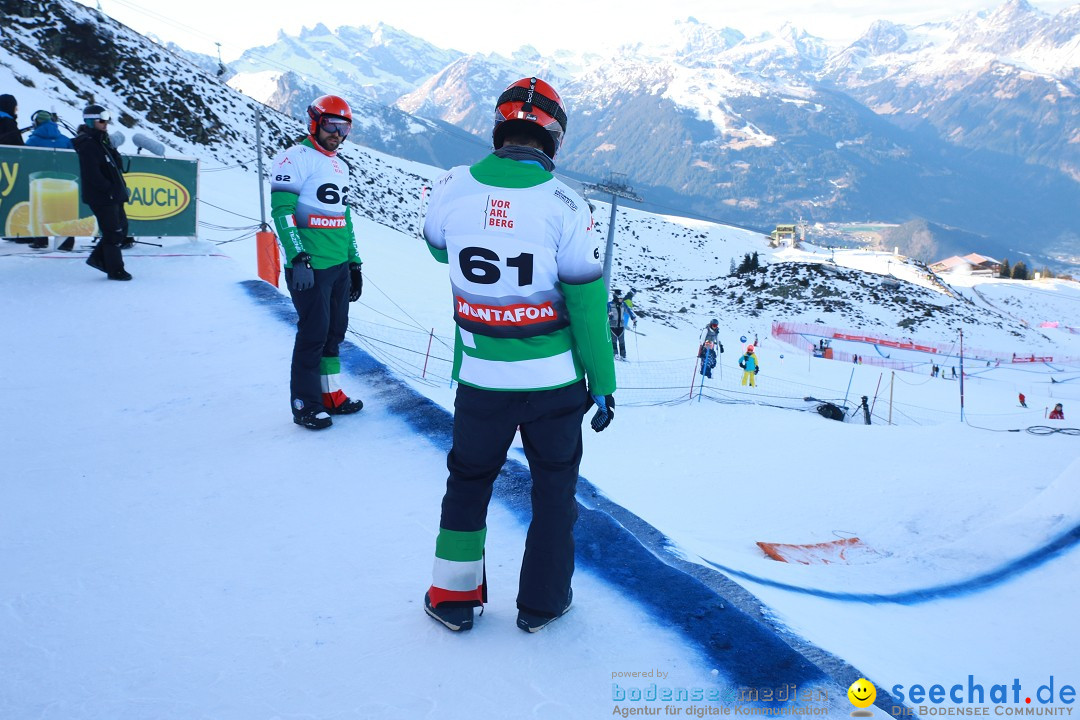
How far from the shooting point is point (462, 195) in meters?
2.52

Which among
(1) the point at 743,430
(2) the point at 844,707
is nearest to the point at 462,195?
(2) the point at 844,707

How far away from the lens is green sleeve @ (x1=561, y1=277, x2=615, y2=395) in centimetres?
A: 250

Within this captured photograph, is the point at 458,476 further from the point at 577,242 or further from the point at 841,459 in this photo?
the point at 841,459

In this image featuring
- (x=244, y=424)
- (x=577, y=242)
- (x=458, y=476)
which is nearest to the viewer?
(x=577, y=242)

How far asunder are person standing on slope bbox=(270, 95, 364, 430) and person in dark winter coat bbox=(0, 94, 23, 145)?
731 cm

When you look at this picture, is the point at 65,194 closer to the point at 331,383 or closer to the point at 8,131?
the point at 8,131

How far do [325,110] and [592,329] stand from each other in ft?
10.7

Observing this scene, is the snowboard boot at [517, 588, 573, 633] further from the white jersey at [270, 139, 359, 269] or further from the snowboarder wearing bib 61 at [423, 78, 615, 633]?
the white jersey at [270, 139, 359, 269]

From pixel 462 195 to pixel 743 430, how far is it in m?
9.13

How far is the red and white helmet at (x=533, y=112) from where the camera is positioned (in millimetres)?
2537

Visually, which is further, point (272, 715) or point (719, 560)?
point (719, 560)

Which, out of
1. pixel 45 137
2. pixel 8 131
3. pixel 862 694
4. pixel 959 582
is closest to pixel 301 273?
pixel 862 694

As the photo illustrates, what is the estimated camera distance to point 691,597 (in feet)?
9.56

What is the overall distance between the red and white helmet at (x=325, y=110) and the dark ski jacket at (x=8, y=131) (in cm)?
740
